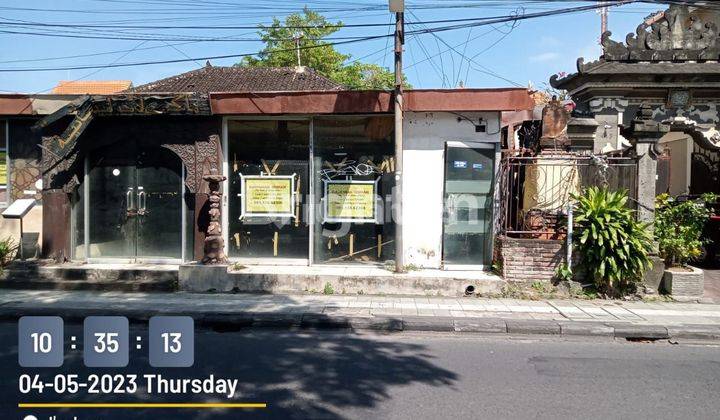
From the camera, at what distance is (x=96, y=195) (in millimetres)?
10602

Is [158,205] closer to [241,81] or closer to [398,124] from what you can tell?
[398,124]

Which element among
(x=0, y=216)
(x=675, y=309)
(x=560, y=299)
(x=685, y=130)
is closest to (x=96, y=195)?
(x=0, y=216)

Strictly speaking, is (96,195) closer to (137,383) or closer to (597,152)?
(137,383)

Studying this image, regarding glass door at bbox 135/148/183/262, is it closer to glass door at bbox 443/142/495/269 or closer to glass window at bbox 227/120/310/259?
glass window at bbox 227/120/310/259

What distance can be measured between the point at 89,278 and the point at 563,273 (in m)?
8.73

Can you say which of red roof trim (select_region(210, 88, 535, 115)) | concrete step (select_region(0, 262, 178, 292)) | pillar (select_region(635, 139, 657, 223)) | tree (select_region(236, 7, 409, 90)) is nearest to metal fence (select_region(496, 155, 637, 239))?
pillar (select_region(635, 139, 657, 223))

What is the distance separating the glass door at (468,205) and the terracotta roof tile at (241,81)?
283 inches

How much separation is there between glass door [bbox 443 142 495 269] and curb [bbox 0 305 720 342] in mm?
2615

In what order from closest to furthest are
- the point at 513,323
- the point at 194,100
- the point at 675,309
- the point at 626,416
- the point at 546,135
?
the point at 626,416
the point at 513,323
the point at 675,309
the point at 194,100
the point at 546,135

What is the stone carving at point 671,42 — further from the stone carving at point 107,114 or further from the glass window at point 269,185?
the stone carving at point 107,114

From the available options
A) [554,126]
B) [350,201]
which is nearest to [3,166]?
[350,201]

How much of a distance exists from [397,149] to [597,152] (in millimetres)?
4448

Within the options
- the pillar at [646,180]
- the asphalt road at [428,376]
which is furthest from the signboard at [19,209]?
the pillar at [646,180]

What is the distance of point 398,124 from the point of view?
30.0ft
